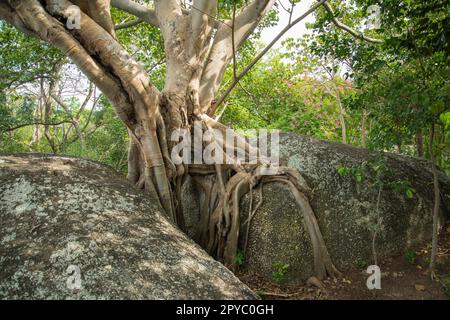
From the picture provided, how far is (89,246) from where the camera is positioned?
2.92 meters

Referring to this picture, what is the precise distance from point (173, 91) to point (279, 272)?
262 cm

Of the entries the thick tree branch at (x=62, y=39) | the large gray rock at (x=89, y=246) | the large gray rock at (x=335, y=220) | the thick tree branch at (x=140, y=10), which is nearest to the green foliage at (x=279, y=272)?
the large gray rock at (x=335, y=220)

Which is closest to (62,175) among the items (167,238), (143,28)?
(167,238)

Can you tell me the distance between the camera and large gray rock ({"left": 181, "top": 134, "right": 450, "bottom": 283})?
4.40m

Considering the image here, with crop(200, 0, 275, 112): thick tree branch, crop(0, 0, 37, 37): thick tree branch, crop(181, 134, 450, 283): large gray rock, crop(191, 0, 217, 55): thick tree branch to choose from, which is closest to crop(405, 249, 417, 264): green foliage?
crop(181, 134, 450, 283): large gray rock

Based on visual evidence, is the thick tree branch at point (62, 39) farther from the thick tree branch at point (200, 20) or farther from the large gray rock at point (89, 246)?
the thick tree branch at point (200, 20)

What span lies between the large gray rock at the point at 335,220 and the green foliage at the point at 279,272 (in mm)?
28

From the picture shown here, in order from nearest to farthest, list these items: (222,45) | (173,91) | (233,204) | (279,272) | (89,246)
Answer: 1. (89,246)
2. (279,272)
3. (233,204)
4. (173,91)
5. (222,45)

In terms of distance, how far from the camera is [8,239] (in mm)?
2934

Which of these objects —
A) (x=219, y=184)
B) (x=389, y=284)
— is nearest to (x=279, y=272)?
(x=389, y=284)

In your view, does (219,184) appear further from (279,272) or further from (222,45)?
(222,45)

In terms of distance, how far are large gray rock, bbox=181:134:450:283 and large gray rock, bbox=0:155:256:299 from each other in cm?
126
